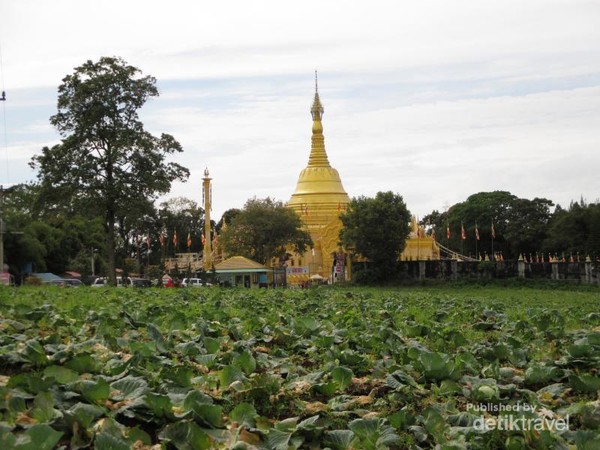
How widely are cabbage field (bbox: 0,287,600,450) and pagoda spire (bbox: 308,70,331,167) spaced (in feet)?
212

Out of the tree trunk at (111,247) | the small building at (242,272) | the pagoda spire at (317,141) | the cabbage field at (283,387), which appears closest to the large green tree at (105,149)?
the tree trunk at (111,247)

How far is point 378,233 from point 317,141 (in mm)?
28602

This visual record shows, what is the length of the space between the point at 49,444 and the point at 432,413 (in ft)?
8.49

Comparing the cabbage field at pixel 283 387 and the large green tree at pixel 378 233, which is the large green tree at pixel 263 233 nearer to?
the large green tree at pixel 378 233

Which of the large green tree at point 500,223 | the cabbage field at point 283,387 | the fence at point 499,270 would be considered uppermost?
the large green tree at point 500,223

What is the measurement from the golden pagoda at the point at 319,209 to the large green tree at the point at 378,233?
6.53 metres

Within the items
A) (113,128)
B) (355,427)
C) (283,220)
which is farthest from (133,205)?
(355,427)

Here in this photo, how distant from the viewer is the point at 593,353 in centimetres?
823

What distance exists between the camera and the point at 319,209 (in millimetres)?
70500

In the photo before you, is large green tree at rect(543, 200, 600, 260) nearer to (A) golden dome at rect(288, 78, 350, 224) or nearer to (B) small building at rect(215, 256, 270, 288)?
(A) golden dome at rect(288, 78, 350, 224)

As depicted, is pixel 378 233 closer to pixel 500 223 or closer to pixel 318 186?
pixel 318 186

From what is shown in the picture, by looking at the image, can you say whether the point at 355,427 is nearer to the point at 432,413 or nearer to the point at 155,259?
the point at 432,413

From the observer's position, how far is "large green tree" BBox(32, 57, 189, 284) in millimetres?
36594

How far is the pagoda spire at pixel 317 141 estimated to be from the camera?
74.4 m
